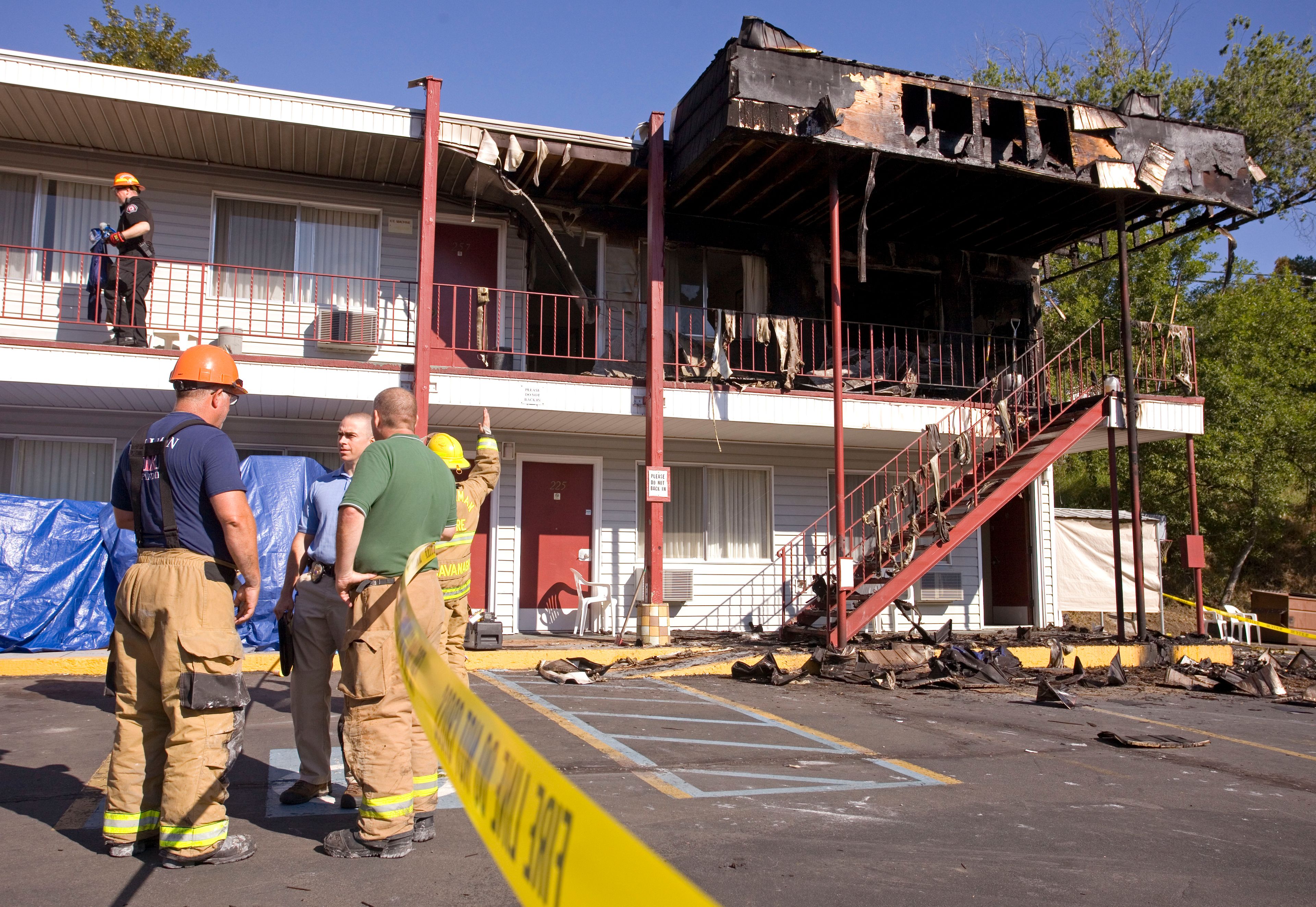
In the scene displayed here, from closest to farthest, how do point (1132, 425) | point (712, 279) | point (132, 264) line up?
point (132, 264) → point (1132, 425) → point (712, 279)

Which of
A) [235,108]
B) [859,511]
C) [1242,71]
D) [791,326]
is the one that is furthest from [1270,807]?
[1242,71]

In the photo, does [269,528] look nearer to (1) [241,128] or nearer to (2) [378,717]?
(1) [241,128]

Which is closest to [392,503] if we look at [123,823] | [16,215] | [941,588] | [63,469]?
[123,823]

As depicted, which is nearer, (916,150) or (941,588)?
(916,150)

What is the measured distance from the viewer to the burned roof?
1029 centimetres

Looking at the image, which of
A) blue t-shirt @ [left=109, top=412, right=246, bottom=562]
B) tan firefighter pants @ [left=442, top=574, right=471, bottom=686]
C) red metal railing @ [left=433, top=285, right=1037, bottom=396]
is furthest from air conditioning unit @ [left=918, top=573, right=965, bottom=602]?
blue t-shirt @ [left=109, top=412, right=246, bottom=562]

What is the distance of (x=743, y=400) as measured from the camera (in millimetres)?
11969

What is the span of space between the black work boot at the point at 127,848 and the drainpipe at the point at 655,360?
24.5ft

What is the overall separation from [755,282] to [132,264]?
815 centimetres

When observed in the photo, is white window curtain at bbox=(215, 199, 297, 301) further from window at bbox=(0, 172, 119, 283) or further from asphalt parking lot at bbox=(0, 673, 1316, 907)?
asphalt parking lot at bbox=(0, 673, 1316, 907)

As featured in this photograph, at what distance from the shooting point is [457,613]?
5.00 metres

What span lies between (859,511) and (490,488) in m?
9.86

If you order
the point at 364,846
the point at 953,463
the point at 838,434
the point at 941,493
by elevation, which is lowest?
the point at 364,846

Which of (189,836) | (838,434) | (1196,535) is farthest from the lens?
(1196,535)
